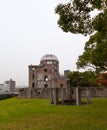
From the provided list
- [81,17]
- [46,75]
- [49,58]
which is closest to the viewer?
[81,17]

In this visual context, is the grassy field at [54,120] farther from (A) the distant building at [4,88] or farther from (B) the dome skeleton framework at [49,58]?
(A) the distant building at [4,88]

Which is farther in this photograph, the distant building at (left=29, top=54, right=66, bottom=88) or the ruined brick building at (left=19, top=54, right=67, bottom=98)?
the distant building at (left=29, top=54, right=66, bottom=88)

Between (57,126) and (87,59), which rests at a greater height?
(87,59)

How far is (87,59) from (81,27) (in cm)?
1693

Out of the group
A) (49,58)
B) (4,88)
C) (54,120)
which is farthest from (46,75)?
(54,120)

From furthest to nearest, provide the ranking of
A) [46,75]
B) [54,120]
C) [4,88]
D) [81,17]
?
[4,88] → [46,75] → [54,120] → [81,17]

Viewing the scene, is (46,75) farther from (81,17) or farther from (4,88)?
(81,17)

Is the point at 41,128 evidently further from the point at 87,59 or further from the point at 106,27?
the point at 87,59

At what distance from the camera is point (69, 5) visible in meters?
16.5

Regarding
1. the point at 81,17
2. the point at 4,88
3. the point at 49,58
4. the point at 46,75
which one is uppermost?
the point at 49,58

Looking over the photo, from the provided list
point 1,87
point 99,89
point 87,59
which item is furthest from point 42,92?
point 1,87

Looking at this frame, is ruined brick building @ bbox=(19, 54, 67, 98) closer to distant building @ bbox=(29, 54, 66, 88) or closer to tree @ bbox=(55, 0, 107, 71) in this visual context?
distant building @ bbox=(29, 54, 66, 88)

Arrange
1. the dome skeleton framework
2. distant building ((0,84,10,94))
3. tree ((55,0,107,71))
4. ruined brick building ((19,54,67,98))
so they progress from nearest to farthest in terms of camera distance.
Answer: tree ((55,0,107,71)) → ruined brick building ((19,54,67,98)) → the dome skeleton framework → distant building ((0,84,10,94))

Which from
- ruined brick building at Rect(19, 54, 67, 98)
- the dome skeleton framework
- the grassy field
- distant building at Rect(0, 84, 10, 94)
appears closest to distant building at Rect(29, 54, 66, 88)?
ruined brick building at Rect(19, 54, 67, 98)
